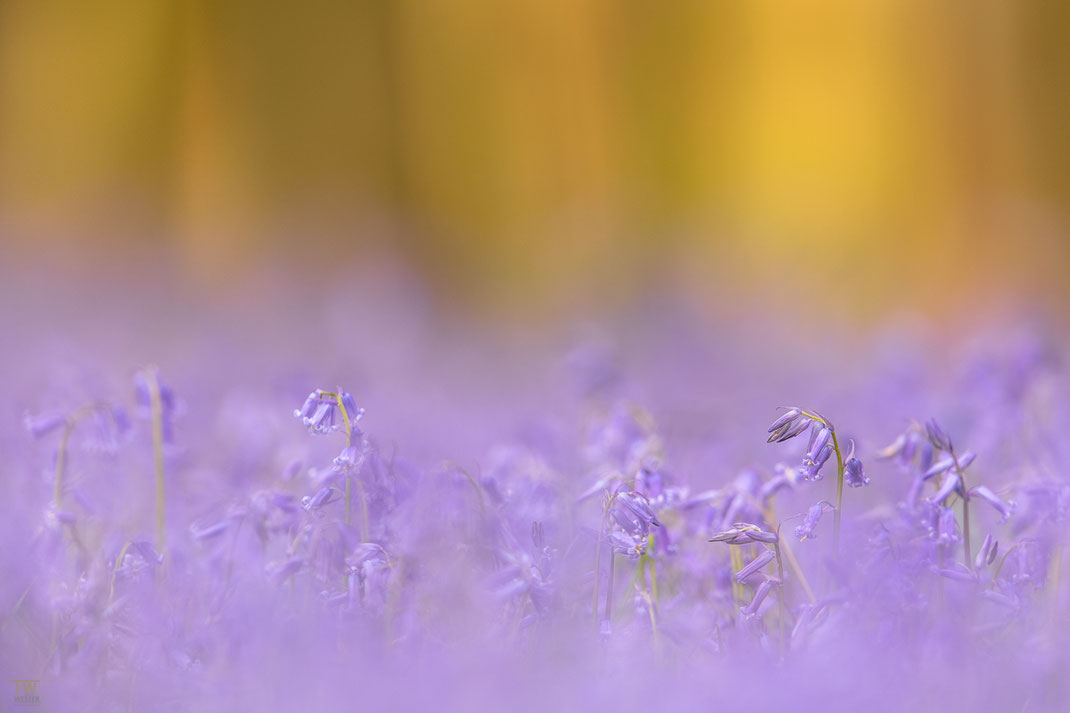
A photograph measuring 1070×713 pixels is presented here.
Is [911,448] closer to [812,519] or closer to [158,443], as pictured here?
[812,519]

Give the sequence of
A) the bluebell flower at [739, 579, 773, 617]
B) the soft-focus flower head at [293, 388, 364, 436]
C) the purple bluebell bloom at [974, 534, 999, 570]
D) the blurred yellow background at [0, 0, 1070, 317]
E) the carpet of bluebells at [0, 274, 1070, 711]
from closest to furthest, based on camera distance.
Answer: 1. the carpet of bluebells at [0, 274, 1070, 711]
2. the bluebell flower at [739, 579, 773, 617]
3. the purple bluebell bloom at [974, 534, 999, 570]
4. the soft-focus flower head at [293, 388, 364, 436]
5. the blurred yellow background at [0, 0, 1070, 317]

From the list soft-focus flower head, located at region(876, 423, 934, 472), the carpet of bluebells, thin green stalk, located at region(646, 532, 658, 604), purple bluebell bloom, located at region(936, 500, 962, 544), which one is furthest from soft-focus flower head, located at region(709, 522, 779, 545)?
soft-focus flower head, located at region(876, 423, 934, 472)

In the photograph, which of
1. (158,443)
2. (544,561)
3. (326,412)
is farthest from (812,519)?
(158,443)

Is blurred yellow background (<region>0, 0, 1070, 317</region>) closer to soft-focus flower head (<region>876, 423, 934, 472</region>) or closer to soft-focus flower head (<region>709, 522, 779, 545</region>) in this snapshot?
soft-focus flower head (<region>876, 423, 934, 472</region>)

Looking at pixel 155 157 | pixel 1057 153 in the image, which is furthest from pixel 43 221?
pixel 1057 153

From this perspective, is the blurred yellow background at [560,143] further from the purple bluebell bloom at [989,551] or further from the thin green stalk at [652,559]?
the thin green stalk at [652,559]
